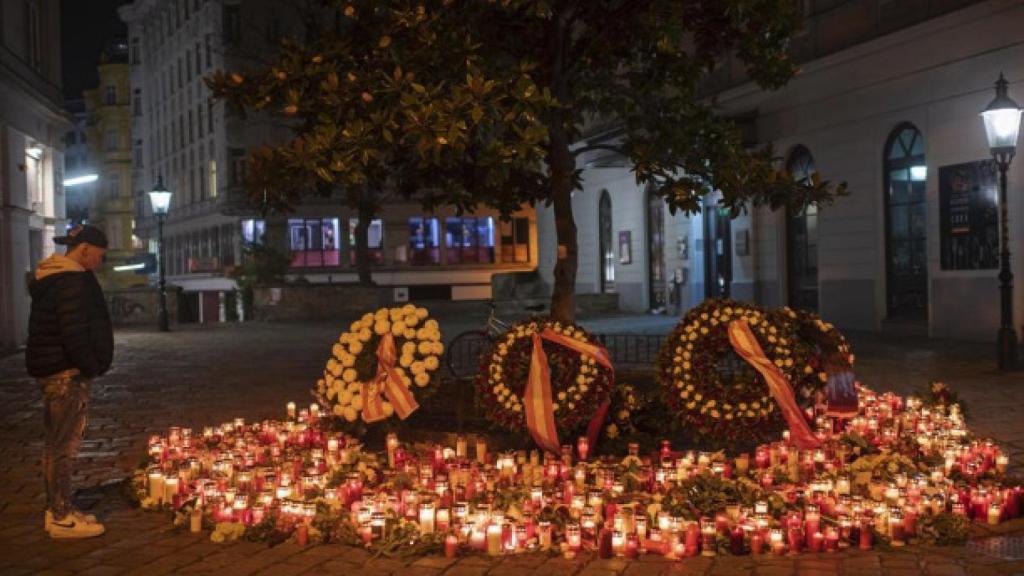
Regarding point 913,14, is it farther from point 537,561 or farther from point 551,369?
point 537,561

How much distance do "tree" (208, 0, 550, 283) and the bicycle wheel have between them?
5829mm

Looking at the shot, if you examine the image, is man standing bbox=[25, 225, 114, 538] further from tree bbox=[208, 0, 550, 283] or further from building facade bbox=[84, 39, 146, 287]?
building facade bbox=[84, 39, 146, 287]

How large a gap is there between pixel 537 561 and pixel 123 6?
7428 cm

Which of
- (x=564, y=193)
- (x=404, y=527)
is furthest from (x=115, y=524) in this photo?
(x=564, y=193)

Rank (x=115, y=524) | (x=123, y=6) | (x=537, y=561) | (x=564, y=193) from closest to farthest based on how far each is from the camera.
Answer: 1. (x=537, y=561)
2. (x=115, y=524)
3. (x=564, y=193)
4. (x=123, y=6)

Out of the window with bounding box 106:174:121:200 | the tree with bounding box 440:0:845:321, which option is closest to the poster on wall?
the tree with bounding box 440:0:845:321

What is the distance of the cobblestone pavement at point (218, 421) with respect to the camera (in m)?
6.27

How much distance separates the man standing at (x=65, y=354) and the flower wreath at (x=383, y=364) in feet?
8.52

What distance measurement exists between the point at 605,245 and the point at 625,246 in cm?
229

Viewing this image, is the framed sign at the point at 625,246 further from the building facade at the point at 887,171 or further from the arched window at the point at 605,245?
the building facade at the point at 887,171

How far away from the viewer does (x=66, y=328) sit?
22.4 feet

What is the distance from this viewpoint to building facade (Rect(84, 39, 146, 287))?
267ft

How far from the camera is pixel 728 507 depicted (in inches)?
268

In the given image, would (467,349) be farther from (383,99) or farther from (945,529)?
(945,529)
